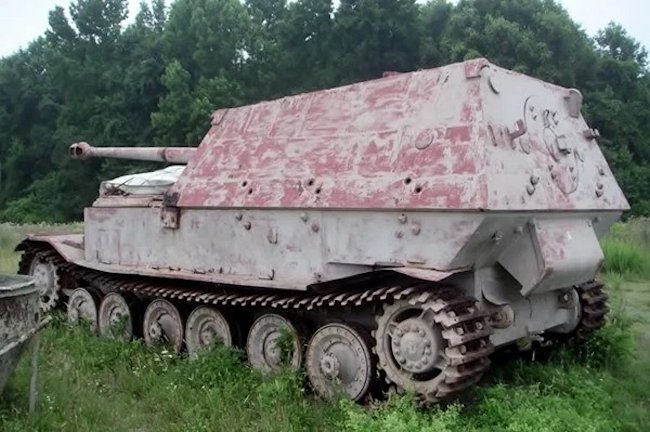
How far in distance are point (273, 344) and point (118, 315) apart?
7.40 ft

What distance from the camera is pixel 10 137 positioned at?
42438 mm

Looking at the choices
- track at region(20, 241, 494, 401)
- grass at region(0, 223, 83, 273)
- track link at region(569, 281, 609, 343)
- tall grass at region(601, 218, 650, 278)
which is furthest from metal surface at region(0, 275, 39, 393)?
tall grass at region(601, 218, 650, 278)

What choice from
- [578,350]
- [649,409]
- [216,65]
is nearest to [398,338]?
[649,409]

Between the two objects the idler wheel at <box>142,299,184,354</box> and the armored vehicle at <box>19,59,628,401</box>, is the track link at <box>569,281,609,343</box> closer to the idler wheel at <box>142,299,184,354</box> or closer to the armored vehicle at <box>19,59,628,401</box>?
the armored vehicle at <box>19,59,628,401</box>

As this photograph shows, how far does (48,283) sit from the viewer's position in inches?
337

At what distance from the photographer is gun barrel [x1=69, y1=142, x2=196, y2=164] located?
300 inches

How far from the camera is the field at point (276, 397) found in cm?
484

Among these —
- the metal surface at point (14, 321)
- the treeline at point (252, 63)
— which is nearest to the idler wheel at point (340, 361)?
the metal surface at point (14, 321)

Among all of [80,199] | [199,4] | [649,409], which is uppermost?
[199,4]

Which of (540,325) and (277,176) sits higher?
(277,176)

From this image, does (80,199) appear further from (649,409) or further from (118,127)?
(649,409)

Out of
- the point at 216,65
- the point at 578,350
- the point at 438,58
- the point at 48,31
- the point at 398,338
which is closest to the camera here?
the point at 398,338

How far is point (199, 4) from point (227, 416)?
104 feet

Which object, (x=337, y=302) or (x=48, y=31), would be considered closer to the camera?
(x=337, y=302)
